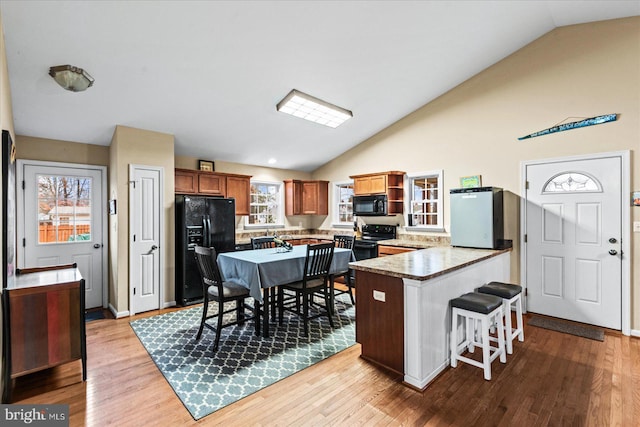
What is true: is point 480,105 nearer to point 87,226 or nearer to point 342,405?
point 342,405

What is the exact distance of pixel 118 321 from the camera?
3.75m

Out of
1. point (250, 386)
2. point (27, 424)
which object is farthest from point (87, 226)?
point (250, 386)

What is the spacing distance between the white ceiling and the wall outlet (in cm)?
255

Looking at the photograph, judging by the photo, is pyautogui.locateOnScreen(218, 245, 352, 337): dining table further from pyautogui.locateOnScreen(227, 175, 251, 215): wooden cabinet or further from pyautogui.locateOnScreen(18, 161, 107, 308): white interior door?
pyautogui.locateOnScreen(18, 161, 107, 308): white interior door

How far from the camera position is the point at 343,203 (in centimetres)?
652

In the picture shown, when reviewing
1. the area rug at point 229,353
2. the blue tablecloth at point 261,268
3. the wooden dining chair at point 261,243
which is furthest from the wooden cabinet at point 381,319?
the wooden dining chair at point 261,243

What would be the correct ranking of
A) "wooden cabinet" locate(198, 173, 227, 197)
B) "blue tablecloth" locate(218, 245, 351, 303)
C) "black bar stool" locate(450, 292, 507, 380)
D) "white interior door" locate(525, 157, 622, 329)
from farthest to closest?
"wooden cabinet" locate(198, 173, 227, 197)
"white interior door" locate(525, 157, 622, 329)
"blue tablecloth" locate(218, 245, 351, 303)
"black bar stool" locate(450, 292, 507, 380)

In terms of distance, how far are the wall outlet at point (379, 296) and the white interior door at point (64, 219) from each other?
13.2ft

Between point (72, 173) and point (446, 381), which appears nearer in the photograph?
point (446, 381)

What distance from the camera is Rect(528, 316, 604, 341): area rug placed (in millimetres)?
3272

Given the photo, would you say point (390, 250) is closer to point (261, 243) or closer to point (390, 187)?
point (390, 187)

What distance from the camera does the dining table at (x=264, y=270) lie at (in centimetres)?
303

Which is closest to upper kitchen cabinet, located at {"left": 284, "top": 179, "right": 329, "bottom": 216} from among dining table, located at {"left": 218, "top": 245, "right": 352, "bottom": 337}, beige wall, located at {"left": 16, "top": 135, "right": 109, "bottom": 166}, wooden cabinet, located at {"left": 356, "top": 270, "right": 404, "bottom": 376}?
dining table, located at {"left": 218, "top": 245, "right": 352, "bottom": 337}

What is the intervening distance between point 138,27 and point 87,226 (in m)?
3.05
